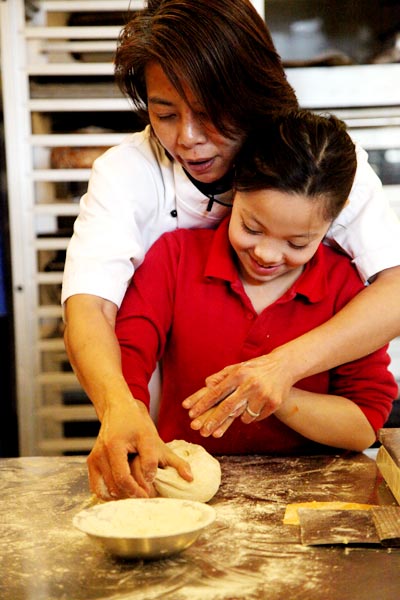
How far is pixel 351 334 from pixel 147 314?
41 centimetres

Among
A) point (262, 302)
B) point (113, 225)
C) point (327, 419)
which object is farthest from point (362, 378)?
point (113, 225)

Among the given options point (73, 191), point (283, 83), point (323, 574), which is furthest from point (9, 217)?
point (323, 574)

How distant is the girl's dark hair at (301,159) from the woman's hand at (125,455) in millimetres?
481

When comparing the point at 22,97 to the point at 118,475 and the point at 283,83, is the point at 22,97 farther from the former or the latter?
the point at 118,475

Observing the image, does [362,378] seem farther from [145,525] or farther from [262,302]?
[145,525]

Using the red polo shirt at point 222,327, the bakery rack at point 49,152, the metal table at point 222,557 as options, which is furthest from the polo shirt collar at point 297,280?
the bakery rack at point 49,152

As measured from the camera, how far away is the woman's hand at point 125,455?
129 cm

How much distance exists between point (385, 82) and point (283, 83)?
56.1 inches

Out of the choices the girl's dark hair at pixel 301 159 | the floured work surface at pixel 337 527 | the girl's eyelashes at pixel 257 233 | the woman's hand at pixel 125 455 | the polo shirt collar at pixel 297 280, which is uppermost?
the girl's dark hair at pixel 301 159

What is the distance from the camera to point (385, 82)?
2.92 metres

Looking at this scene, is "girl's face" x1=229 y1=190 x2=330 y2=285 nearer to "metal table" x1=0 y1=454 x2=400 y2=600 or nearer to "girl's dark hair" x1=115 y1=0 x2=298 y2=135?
"girl's dark hair" x1=115 y1=0 x2=298 y2=135

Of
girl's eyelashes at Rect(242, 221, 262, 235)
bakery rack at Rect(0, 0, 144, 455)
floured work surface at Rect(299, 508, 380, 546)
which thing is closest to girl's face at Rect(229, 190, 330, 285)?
girl's eyelashes at Rect(242, 221, 262, 235)

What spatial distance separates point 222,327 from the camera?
1698 millimetres

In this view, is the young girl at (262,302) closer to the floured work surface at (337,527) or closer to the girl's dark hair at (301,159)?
the girl's dark hair at (301,159)
